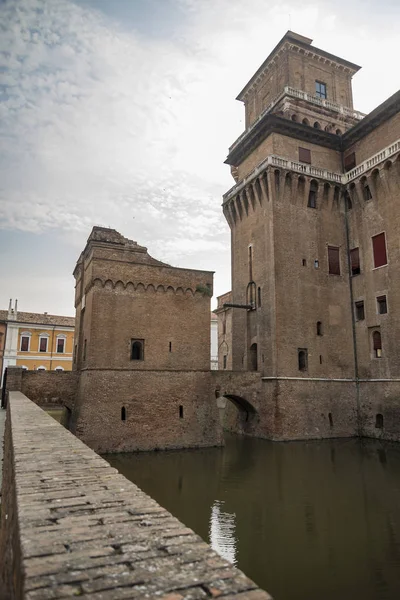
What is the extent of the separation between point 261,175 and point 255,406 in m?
12.4

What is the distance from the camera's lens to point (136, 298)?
19.9m

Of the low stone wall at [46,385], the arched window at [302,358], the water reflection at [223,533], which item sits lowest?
the water reflection at [223,533]

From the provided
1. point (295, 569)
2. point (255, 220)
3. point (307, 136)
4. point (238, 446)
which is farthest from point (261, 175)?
point (295, 569)

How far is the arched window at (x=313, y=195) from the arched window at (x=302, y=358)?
27.0 ft

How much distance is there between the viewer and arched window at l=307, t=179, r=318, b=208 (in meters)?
25.2

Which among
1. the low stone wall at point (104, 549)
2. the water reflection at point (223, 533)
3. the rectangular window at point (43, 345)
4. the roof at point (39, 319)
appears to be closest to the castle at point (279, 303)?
the water reflection at point (223, 533)

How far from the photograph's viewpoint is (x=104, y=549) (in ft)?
8.17

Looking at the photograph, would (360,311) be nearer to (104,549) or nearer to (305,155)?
(305,155)

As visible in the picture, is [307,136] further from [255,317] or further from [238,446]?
[238,446]

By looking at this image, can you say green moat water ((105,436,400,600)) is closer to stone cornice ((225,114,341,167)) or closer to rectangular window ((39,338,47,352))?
stone cornice ((225,114,341,167))

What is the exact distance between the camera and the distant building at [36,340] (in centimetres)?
4131

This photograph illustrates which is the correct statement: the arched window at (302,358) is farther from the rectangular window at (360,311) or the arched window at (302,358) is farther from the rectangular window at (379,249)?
the rectangular window at (379,249)

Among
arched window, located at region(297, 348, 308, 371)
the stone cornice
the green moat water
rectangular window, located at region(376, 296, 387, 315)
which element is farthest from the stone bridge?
the stone cornice

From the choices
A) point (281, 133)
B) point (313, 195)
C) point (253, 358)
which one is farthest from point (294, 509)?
point (281, 133)
